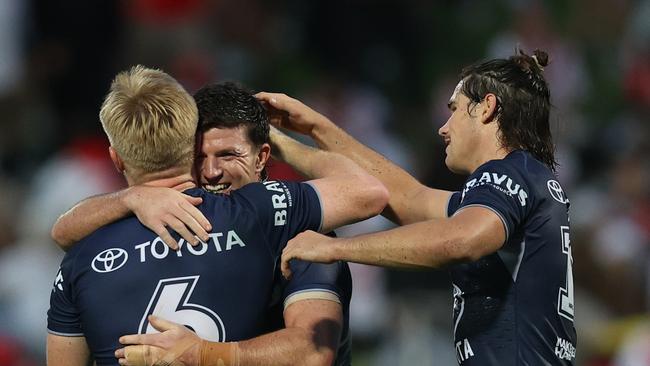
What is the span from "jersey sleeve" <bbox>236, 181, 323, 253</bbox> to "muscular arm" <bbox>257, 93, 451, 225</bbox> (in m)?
0.81

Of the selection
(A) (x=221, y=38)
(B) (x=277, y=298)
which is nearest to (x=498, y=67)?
(B) (x=277, y=298)

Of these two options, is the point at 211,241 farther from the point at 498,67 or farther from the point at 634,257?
the point at 634,257

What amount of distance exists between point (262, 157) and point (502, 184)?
48.2 inches

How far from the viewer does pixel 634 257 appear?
37.4 feet

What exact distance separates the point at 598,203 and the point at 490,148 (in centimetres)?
708

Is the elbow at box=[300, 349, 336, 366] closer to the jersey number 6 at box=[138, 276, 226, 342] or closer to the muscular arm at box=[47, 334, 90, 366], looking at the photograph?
the jersey number 6 at box=[138, 276, 226, 342]

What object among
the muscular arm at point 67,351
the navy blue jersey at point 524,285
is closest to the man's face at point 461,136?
the navy blue jersey at point 524,285

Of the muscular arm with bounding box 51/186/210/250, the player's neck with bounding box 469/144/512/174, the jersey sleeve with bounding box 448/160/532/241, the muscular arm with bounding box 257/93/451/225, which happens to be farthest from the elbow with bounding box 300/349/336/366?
the muscular arm with bounding box 257/93/451/225

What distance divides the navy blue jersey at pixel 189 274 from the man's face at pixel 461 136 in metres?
0.81

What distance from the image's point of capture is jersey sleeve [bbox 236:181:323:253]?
4871mm

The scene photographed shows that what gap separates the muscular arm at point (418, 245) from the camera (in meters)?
4.52

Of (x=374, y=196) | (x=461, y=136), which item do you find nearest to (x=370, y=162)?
(x=461, y=136)

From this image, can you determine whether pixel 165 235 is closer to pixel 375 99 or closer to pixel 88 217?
pixel 88 217

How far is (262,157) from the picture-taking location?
5.54 meters
